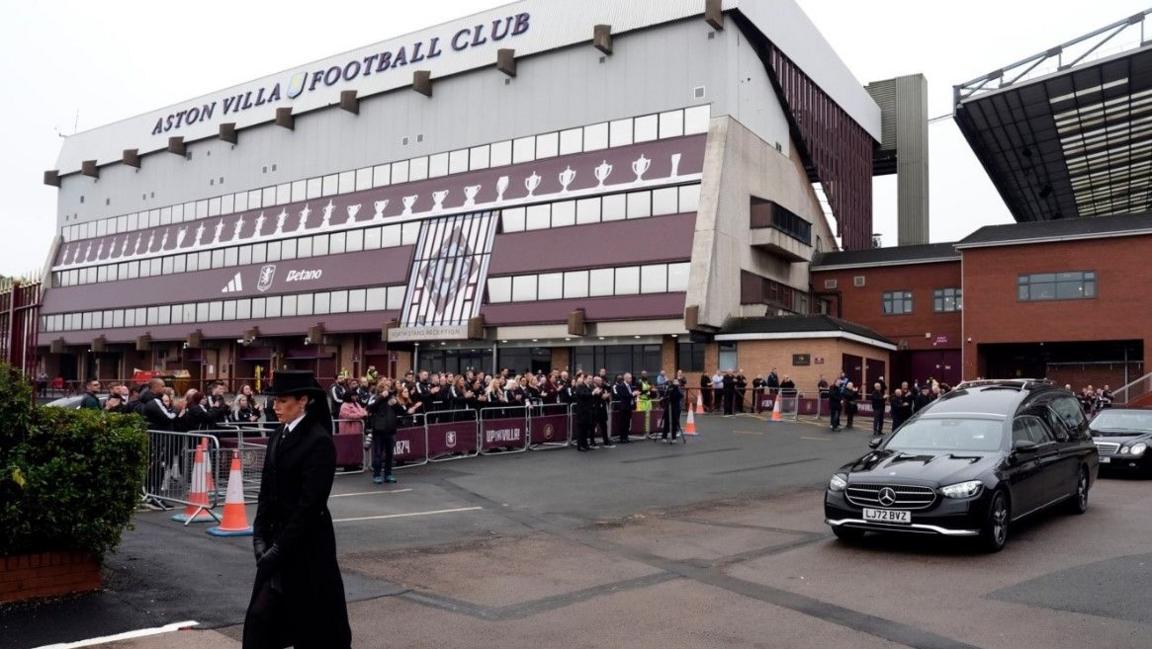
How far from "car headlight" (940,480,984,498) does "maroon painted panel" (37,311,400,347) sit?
4115cm

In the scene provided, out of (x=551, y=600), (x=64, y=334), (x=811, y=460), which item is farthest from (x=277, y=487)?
(x=64, y=334)

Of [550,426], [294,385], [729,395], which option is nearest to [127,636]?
[294,385]

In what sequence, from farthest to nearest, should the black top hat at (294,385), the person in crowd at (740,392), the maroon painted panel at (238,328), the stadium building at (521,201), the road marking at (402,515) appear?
the maroon painted panel at (238,328) < the stadium building at (521,201) < the person in crowd at (740,392) < the road marking at (402,515) < the black top hat at (294,385)

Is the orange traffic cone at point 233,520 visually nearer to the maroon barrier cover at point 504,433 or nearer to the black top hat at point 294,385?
the black top hat at point 294,385

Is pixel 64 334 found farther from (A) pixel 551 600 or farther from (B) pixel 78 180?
(A) pixel 551 600

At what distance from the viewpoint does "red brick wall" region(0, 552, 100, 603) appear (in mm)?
6699

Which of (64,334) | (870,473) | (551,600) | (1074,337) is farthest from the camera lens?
(64,334)

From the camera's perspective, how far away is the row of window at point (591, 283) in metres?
40.2

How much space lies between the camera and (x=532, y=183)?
44969mm

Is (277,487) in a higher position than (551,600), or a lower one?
higher

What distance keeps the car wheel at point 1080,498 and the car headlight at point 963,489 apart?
3.66m

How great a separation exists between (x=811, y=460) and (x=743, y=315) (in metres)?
23.0

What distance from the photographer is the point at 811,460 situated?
19797 mm

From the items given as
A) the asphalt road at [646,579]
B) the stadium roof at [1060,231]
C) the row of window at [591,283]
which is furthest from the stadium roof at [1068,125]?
the asphalt road at [646,579]
